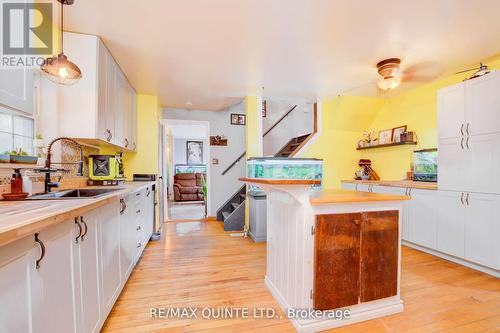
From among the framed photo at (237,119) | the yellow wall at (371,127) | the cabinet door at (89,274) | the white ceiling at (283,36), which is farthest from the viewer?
the framed photo at (237,119)

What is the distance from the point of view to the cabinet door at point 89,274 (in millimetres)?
1215

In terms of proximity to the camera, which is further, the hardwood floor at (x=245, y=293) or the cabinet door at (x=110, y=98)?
the cabinet door at (x=110, y=98)

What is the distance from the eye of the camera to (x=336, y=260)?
1.59 m

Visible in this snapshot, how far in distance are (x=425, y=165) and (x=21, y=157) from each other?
4600 millimetres

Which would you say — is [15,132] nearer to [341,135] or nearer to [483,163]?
[483,163]

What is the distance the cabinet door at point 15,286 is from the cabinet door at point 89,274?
0.35 meters

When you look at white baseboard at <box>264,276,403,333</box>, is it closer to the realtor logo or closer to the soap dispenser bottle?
the soap dispenser bottle

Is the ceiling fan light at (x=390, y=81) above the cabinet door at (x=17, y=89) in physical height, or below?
above

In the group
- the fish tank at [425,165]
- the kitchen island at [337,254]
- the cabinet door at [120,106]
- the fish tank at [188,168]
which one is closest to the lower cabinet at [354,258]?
the kitchen island at [337,254]

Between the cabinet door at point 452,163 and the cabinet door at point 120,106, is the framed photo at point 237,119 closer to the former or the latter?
the cabinet door at point 120,106

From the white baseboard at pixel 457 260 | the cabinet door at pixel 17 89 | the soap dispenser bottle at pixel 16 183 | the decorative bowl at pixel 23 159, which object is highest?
the cabinet door at pixel 17 89

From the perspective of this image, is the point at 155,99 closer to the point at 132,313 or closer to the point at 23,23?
the point at 23,23

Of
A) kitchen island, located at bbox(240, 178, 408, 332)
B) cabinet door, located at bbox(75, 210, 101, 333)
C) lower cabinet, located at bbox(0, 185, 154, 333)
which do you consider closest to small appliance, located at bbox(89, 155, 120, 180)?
lower cabinet, located at bbox(0, 185, 154, 333)

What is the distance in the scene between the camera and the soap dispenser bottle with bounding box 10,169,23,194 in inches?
59.5
